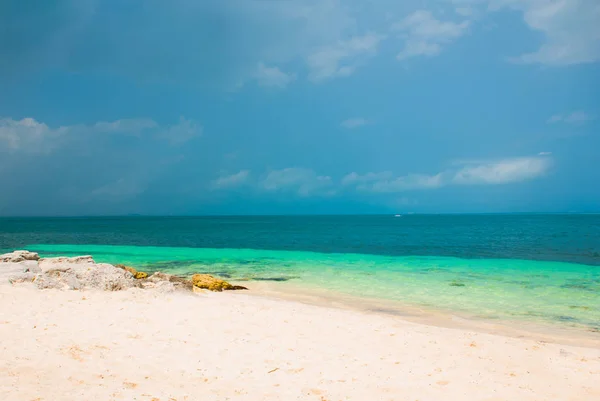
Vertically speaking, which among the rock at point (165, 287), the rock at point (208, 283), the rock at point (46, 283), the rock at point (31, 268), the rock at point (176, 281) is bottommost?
the rock at point (208, 283)

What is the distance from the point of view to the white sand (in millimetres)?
5355

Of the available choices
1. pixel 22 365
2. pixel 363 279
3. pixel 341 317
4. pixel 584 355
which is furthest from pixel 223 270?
pixel 584 355

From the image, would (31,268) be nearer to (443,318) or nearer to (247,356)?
(247,356)

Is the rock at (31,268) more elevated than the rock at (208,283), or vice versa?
the rock at (31,268)

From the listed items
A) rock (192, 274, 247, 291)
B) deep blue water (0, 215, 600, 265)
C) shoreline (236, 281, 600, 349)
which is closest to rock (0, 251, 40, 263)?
rock (192, 274, 247, 291)

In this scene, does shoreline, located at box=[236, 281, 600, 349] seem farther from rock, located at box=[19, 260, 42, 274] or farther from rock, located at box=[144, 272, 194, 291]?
rock, located at box=[19, 260, 42, 274]

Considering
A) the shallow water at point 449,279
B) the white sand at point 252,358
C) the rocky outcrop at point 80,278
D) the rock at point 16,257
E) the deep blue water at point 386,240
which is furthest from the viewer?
the deep blue water at point 386,240

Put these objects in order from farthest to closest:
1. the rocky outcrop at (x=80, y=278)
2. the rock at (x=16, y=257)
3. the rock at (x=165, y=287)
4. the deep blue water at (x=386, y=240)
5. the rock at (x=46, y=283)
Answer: the deep blue water at (x=386, y=240)
the rock at (x=16, y=257)
the rock at (x=165, y=287)
the rocky outcrop at (x=80, y=278)
the rock at (x=46, y=283)

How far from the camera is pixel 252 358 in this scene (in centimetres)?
665

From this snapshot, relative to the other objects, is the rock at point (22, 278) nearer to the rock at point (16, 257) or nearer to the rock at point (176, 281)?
the rock at point (176, 281)

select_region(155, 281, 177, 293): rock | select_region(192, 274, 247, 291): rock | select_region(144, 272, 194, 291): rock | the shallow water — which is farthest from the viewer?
select_region(192, 274, 247, 291): rock

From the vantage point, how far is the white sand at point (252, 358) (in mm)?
5355

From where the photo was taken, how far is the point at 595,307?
12992mm

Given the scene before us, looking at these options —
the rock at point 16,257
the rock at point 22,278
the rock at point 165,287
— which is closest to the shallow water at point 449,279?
the rock at point 165,287
